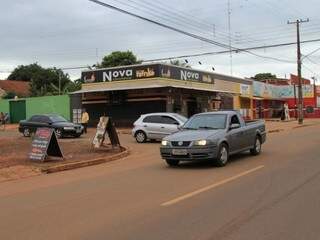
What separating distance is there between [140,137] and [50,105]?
22.3 metres

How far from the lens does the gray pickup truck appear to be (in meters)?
15.1

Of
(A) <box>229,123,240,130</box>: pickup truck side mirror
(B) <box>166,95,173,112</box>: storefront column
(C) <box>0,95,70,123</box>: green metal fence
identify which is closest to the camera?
(A) <box>229,123,240,130</box>: pickup truck side mirror

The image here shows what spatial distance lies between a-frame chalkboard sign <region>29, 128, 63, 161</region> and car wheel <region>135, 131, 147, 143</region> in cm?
1021

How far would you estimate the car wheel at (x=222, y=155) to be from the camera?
50.4ft

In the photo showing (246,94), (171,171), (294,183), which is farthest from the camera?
(246,94)

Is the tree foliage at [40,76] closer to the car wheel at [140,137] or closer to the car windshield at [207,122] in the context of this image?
the car wheel at [140,137]

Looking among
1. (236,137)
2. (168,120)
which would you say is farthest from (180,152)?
(168,120)

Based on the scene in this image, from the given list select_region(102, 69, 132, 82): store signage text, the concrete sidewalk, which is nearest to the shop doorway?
select_region(102, 69, 132, 82): store signage text

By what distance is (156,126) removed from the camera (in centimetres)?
2761

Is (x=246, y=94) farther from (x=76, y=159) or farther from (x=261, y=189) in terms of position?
(x=261, y=189)

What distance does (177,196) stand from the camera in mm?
10578

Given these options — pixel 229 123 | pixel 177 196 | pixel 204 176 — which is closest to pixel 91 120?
pixel 229 123

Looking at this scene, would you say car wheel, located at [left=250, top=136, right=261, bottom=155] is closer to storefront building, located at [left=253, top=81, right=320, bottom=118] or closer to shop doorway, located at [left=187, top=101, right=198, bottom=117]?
shop doorway, located at [left=187, top=101, right=198, bottom=117]

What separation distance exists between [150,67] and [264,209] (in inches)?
1260
